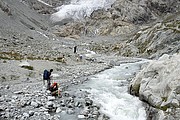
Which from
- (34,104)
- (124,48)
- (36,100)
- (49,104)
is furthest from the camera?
(124,48)

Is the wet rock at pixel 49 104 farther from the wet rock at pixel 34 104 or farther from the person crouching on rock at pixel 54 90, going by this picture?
the person crouching on rock at pixel 54 90

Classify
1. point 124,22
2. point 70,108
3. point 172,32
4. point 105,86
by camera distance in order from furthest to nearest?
point 124,22 → point 172,32 → point 105,86 → point 70,108

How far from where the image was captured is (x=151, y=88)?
73.8 feet

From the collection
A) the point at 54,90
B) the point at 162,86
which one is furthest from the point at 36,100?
the point at 162,86

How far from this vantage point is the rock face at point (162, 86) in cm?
1852

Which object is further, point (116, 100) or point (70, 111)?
point (116, 100)

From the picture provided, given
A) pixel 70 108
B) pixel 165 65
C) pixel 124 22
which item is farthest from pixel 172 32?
pixel 124 22

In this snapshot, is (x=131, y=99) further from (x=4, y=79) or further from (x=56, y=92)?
(x=4, y=79)

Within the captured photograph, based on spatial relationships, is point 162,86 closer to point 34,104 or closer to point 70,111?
point 70,111

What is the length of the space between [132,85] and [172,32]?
54.6 m

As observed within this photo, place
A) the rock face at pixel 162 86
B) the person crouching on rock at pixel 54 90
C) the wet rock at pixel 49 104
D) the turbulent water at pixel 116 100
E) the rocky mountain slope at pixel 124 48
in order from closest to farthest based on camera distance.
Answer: the rock face at pixel 162 86 < the turbulent water at pixel 116 100 < the rocky mountain slope at pixel 124 48 < the wet rock at pixel 49 104 < the person crouching on rock at pixel 54 90

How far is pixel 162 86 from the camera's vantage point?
21.5 meters

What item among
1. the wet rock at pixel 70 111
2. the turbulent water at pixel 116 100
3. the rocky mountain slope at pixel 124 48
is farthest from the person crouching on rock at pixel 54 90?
the rocky mountain slope at pixel 124 48

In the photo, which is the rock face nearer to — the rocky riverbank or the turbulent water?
the turbulent water
